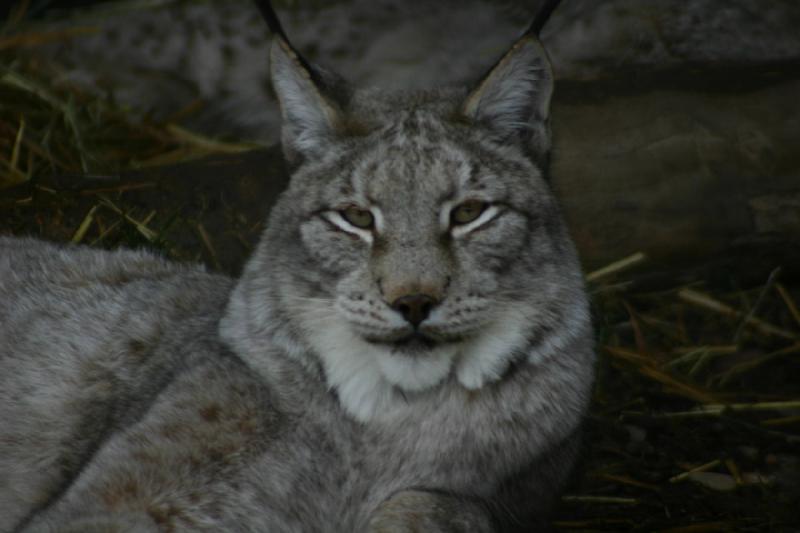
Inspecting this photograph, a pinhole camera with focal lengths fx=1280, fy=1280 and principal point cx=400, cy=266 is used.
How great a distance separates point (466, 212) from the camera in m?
4.03

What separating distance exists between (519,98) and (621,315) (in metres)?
2.19

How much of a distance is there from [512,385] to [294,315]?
0.75 metres

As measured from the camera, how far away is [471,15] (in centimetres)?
735

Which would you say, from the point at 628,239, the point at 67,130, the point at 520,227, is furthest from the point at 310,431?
the point at 67,130

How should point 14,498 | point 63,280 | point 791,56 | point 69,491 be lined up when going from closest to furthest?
1. point 69,491
2. point 14,498
3. point 63,280
4. point 791,56

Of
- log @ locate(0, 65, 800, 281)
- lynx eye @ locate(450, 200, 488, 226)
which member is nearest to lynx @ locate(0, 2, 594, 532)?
lynx eye @ locate(450, 200, 488, 226)

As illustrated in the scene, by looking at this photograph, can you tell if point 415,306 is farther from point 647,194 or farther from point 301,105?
point 647,194

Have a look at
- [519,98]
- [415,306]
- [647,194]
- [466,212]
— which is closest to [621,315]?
[647,194]

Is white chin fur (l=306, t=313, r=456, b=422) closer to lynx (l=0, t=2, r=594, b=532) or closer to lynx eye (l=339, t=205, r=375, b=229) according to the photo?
lynx (l=0, t=2, r=594, b=532)

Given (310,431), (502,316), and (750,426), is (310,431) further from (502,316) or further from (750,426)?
(750,426)

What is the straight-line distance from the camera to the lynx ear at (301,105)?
417cm

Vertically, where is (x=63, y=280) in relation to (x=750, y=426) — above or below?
above

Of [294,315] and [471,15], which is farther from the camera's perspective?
[471,15]

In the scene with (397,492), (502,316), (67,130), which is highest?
(67,130)
